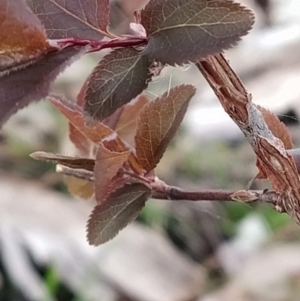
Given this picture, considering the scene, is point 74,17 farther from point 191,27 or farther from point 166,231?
point 166,231

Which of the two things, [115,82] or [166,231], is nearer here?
[115,82]

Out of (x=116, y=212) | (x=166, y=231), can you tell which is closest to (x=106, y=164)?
(x=116, y=212)

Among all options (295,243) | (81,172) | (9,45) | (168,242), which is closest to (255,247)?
(295,243)

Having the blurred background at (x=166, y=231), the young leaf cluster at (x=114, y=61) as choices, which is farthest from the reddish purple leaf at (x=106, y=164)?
the blurred background at (x=166, y=231)

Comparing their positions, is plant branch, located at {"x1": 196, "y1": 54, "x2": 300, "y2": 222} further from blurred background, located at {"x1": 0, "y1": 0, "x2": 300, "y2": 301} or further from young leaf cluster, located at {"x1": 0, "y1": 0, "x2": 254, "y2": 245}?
blurred background, located at {"x1": 0, "y1": 0, "x2": 300, "y2": 301}

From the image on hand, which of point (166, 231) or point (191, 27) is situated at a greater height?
point (191, 27)

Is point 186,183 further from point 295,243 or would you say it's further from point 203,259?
point 295,243
